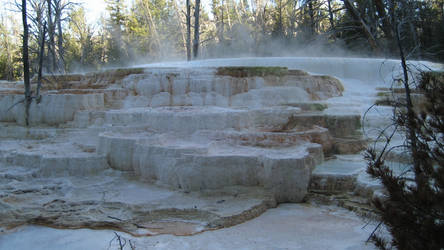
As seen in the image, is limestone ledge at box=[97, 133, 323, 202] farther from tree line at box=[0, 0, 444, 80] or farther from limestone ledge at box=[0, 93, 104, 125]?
tree line at box=[0, 0, 444, 80]

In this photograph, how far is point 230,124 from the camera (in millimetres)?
5434

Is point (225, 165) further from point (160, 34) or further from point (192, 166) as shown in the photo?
point (160, 34)

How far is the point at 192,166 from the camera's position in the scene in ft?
14.0

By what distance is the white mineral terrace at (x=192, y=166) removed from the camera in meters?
3.44

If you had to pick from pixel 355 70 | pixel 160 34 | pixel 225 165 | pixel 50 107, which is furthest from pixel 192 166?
pixel 160 34

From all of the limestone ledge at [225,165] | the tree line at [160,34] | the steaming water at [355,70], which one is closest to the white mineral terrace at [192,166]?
the limestone ledge at [225,165]

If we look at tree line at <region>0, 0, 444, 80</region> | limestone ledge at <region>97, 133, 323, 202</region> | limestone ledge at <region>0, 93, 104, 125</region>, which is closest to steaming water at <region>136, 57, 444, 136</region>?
limestone ledge at <region>0, 93, 104, 125</region>

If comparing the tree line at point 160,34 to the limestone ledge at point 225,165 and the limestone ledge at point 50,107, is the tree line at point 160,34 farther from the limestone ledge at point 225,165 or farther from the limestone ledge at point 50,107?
the limestone ledge at point 225,165

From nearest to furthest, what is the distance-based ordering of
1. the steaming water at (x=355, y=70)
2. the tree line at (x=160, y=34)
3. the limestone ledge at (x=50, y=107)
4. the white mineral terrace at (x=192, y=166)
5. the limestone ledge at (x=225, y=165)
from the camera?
the white mineral terrace at (x=192, y=166) < the limestone ledge at (x=225, y=165) < the limestone ledge at (x=50, y=107) < the steaming water at (x=355, y=70) < the tree line at (x=160, y=34)

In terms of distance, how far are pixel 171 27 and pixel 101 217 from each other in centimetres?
3092

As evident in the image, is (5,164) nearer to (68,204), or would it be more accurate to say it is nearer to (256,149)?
(68,204)

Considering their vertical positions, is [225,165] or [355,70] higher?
[355,70]

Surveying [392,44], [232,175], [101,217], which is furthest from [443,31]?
[101,217]

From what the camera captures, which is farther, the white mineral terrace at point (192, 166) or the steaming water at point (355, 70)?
the steaming water at point (355, 70)
